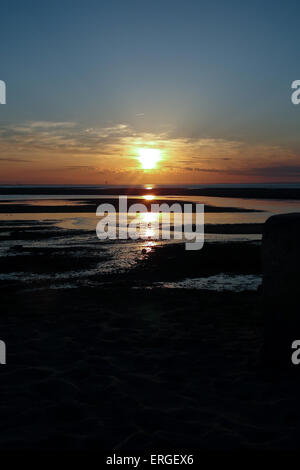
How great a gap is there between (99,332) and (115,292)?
2405mm

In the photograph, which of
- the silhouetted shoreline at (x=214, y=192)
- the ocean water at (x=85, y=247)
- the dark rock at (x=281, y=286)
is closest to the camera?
the dark rock at (x=281, y=286)

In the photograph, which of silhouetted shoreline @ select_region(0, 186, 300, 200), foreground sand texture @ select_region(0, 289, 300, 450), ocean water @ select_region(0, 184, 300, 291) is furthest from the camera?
silhouetted shoreline @ select_region(0, 186, 300, 200)

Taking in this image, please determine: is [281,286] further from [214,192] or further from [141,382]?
[214,192]

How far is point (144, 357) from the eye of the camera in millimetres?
5148

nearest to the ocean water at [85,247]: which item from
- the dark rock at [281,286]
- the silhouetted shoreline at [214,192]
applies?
the dark rock at [281,286]

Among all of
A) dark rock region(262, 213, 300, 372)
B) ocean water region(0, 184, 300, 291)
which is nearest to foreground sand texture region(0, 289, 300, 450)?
dark rock region(262, 213, 300, 372)

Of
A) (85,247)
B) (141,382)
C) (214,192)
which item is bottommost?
(141,382)

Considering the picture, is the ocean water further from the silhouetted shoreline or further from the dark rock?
the silhouetted shoreline

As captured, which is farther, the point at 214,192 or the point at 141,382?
→ the point at 214,192

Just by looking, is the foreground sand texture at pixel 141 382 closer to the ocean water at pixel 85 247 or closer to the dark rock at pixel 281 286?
the dark rock at pixel 281 286

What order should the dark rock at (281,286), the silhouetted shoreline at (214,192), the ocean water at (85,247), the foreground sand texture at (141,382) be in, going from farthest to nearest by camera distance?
the silhouetted shoreline at (214,192) < the ocean water at (85,247) < the dark rock at (281,286) < the foreground sand texture at (141,382)

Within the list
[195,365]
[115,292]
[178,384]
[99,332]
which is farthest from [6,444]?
[115,292]

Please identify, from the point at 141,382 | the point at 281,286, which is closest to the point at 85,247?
the point at 141,382
